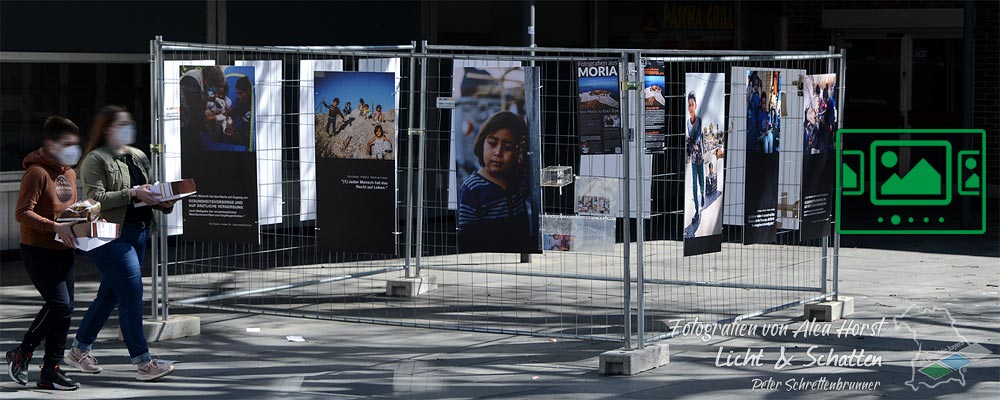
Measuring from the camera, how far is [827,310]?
10.4 metres

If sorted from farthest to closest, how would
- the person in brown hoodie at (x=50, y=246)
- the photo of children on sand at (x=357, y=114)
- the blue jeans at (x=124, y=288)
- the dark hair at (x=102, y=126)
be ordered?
the photo of children on sand at (x=357, y=114) < the dark hair at (x=102, y=126) < the blue jeans at (x=124, y=288) < the person in brown hoodie at (x=50, y=246)

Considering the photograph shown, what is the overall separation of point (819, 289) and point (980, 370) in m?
2.60

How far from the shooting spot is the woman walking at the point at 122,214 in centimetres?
799

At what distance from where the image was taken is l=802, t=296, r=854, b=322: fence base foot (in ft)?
34.1

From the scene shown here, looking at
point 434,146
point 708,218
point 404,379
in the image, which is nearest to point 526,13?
point 434,146

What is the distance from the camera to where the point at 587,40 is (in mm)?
20750

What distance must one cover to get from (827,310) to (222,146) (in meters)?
4.79

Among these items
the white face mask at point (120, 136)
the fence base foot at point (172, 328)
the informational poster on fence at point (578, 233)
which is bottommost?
the fence base foot at point (172, 328)

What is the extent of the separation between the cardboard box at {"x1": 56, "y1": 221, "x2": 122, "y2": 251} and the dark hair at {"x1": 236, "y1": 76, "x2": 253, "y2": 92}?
2.05 meters

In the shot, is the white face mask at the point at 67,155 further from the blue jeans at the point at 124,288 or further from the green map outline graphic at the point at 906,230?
the green map outline graphic at the point at 906,230

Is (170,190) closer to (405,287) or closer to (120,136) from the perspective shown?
(120,136)

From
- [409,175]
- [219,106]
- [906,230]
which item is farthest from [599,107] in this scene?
[906,230]

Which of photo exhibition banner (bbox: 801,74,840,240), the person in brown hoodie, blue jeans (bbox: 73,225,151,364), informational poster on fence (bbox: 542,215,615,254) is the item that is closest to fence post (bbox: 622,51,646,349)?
informational poster on fence (bbox: 542,215,615,254)

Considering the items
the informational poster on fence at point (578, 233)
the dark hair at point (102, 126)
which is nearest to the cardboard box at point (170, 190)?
Result: the dark hair at point (102, 126)
